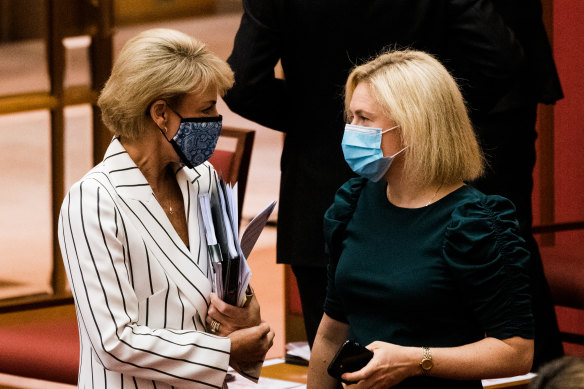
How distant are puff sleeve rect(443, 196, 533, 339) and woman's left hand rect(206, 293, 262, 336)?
43 cm

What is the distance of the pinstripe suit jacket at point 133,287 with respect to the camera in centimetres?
194

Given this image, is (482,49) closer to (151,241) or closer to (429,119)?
(429,119)

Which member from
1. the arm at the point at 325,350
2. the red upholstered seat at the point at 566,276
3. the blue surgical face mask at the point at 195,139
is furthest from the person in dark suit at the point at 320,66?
the red upholstered seat at the point at 566,276

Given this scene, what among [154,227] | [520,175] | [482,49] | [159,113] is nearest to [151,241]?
[154,227]

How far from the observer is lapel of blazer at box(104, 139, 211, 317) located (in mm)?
2020

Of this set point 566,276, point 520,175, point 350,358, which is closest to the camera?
point 350,358

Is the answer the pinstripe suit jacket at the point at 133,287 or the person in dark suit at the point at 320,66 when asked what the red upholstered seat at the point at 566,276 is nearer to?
the person in dark suit at the point at 320,66

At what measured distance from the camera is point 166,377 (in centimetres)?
199

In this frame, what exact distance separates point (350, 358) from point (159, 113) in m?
0.62

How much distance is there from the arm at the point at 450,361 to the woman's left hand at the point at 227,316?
0.26 m

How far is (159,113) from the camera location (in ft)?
6.77

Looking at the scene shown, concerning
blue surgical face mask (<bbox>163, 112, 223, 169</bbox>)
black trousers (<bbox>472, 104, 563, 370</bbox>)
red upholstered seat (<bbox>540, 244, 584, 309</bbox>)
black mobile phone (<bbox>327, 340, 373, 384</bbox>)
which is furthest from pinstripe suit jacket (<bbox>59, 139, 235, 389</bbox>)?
red upholstered seat (<bbox>540, 244, 584, 309</bbox>)

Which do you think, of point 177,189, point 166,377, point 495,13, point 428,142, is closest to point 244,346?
point 166,377

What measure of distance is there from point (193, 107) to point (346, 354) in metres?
0.58
